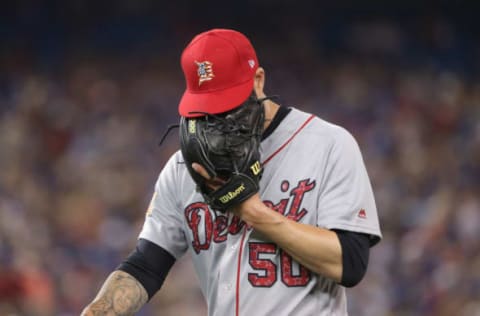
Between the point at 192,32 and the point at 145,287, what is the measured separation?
6.49 m

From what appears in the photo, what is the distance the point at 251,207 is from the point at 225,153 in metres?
0.15

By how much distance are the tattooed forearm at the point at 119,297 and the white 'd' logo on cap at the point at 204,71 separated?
602 mm

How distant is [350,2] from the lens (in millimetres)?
8422

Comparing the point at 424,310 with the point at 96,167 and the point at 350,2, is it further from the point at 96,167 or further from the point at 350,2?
the point at 350,2

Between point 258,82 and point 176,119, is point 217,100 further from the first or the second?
point 176,119

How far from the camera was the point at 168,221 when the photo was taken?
8.14 ft

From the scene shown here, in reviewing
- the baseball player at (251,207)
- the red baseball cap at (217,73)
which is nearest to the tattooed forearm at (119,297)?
the baseball player at (251,207)

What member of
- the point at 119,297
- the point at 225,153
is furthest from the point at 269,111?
the point at 119,297

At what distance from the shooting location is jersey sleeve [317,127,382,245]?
2.19m

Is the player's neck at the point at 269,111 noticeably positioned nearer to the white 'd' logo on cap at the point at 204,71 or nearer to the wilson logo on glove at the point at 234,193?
the white 'd' logo on cap at the point at 204,71

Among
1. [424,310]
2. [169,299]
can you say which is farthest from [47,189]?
[424,310]

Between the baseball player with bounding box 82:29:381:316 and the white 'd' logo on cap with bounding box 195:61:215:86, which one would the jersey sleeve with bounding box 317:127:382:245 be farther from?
the white 'd' logo on cap with bounding box 195:61:215:86

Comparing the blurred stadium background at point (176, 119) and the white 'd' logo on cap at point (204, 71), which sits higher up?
the white 'd' logo on cap at point (204, 71)

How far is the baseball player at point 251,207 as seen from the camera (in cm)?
212
